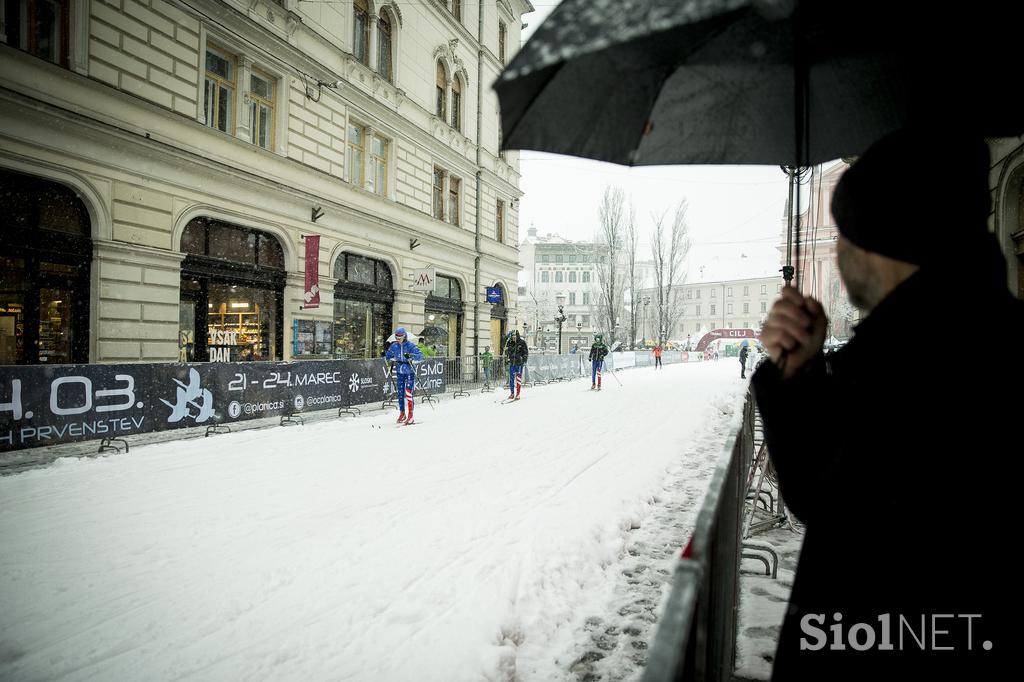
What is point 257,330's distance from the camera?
51.3 ft

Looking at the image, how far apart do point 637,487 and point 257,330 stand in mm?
12649

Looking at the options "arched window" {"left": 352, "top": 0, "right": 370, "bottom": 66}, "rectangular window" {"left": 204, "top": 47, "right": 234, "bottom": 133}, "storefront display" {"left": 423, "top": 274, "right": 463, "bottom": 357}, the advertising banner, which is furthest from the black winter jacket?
"storefront display" {"left": 423, "top": 274, "right": 463, "bottom": 357}

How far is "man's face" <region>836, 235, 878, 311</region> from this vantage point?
122 centimetres

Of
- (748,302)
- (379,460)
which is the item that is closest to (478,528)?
(379,460)

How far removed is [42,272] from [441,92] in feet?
56.7

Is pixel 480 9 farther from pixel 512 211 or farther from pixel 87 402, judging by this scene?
pixel 87 402

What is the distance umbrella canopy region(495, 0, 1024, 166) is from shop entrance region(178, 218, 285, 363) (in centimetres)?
1402

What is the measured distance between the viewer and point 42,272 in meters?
11.0

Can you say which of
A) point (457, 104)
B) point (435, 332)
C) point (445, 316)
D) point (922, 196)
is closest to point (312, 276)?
point (435, 332)

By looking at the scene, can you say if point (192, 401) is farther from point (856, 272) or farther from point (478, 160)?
point (478, 160)

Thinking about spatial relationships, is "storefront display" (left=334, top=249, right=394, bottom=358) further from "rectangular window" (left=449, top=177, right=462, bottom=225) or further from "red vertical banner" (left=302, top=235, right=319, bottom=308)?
"rectangular window" (left=449, top=177, right=462, bottom=225)

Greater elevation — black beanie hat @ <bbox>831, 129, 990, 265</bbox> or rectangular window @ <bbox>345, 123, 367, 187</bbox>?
rectangular window @ <bbox>345, 123, 367, 187</bbox>

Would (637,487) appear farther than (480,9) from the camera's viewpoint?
No

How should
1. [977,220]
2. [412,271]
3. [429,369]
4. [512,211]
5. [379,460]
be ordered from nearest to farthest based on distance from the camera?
[977,220], [379,460], [429,369], [412,271], [512,211]
